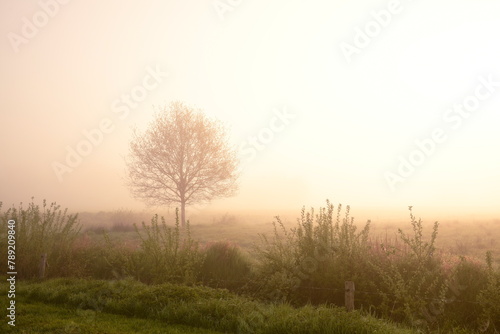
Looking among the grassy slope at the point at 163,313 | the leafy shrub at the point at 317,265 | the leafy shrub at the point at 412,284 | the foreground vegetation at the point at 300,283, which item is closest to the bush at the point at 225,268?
the foreground vegetation at the point at 300,283

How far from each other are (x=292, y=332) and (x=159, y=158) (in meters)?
25.1

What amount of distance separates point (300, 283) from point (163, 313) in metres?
3.60

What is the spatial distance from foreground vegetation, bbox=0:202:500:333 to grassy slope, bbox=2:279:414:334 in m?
0.03

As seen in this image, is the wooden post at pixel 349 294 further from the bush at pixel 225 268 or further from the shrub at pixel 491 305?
the bush at pixel 225 268

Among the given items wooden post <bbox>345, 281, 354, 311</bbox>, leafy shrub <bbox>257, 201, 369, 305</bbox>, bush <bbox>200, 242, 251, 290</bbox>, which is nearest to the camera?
wooden post <bbox>345, 281, 354, 311</bbox>

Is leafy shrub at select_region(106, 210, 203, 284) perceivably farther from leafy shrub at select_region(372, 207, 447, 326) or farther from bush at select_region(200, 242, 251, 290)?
leafy shrub at select_region(372, 207, 447, 326)

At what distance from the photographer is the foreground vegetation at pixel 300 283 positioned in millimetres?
8278

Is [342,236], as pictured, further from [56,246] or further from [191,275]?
[56,246]

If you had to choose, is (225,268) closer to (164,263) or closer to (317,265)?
(164,263)

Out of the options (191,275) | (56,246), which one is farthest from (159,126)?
(191,275)

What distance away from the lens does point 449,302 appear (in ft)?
29.0

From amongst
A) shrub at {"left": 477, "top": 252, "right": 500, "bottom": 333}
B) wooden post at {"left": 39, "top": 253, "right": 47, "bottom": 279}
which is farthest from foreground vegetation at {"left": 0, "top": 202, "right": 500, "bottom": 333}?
wooden post at {"left": 39, "top": 253, "right": 47, "bottom": 279}

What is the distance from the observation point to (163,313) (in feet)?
29.1

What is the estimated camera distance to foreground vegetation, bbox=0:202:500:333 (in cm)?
828
